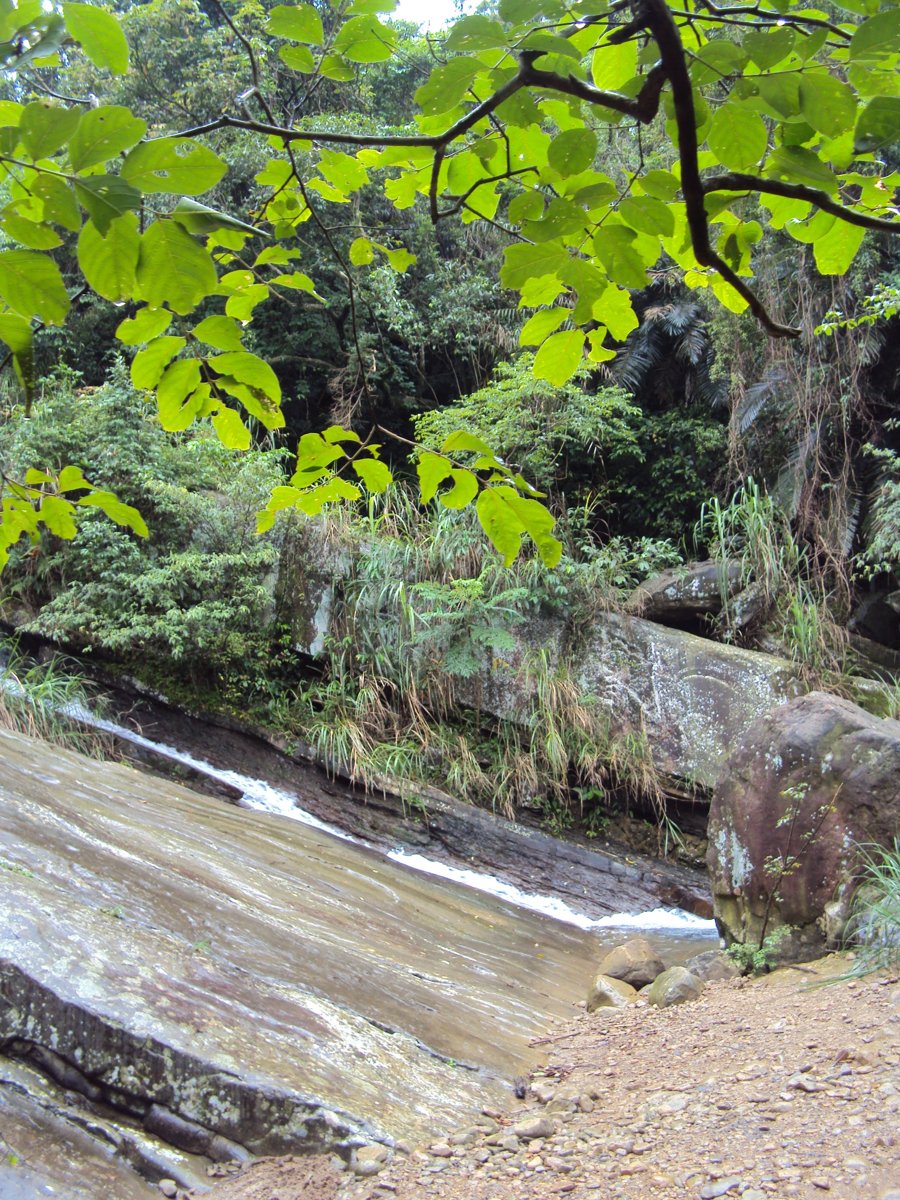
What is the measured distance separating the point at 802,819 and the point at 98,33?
4.54 metres

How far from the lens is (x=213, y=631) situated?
26.1 ft

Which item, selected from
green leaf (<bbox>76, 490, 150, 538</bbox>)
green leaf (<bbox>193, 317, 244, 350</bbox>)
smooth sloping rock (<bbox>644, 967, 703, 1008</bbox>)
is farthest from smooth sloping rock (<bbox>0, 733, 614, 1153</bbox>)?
green leaf (<bbox>193, 317, 244, 350</bbox>)

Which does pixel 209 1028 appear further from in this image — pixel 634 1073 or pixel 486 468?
pixel 486 468

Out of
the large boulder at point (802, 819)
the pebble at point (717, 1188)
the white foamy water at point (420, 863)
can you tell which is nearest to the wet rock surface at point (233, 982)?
the pebble at point (717, 1188)

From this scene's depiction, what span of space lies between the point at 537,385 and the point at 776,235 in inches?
109

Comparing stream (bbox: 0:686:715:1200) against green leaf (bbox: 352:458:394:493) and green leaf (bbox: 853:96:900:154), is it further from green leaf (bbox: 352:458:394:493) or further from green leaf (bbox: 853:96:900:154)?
green leaf (bbox: 853:96:900:154)

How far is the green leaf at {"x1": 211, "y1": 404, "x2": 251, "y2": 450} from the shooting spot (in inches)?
50.8

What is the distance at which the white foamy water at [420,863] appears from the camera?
6.60 meters

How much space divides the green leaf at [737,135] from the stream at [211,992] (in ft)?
7.71

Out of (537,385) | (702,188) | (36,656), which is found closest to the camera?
(702,188)

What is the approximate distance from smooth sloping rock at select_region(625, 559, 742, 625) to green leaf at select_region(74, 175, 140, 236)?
328 inches

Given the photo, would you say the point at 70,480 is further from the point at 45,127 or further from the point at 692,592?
the point at 692,592

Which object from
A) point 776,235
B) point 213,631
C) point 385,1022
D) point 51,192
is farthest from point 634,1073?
point 776,235

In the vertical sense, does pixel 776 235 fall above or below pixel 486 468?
above
